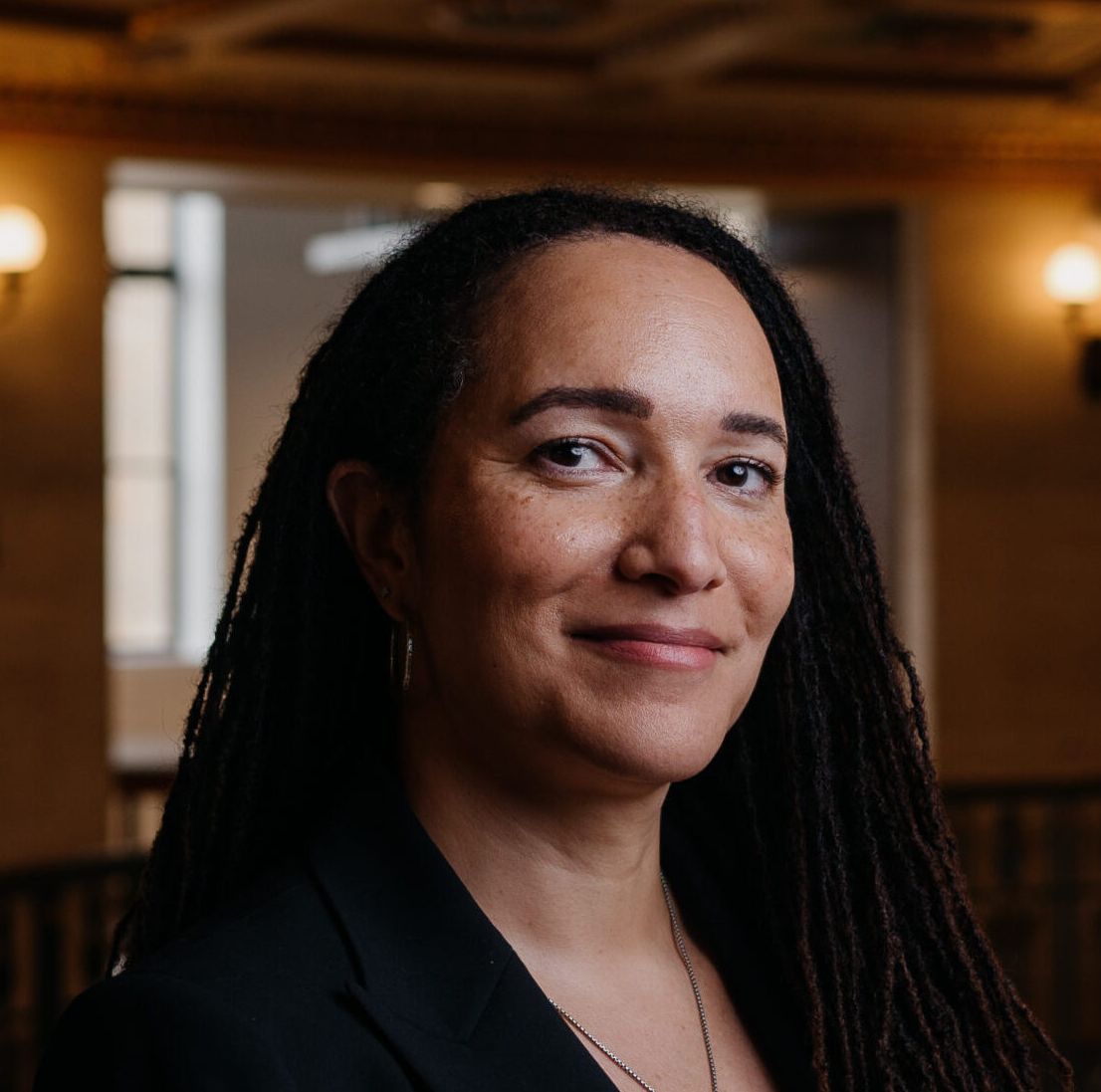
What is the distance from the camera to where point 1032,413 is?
321 inches

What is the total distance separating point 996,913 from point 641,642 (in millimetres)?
6586

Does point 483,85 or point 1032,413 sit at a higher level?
point 483,85

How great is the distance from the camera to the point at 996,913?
7516 millimetres

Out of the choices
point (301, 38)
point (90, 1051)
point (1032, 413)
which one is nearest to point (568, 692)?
point (90, 1051)

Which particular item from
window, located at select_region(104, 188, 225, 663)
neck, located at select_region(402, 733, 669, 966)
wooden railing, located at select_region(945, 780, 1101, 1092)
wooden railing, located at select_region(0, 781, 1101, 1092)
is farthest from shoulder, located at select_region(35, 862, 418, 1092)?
window, located at select_region(104, 188, 225, 663)

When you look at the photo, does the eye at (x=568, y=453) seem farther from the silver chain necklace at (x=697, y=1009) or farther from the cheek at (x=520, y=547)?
the silver chain necklace at (x=697, y=1009)

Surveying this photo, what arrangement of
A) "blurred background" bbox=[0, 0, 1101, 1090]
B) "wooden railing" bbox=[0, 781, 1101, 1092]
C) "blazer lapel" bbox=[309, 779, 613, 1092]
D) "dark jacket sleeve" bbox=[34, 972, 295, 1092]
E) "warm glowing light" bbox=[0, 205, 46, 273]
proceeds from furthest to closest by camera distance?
"warm glowing light" bbox=[0, 205, 46, 273], "blurred background" bbox=[0, 0, 1101, 1090], "wooden railing" bbox=[0, 781, 1101, 1092], "blazer lapel" bbox=[309, 779, 613, 1092], "dark jacket sleeve" bbox=[34, 972, 295, 1092]

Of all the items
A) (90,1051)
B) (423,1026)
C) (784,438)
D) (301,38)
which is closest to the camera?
(90,1051)

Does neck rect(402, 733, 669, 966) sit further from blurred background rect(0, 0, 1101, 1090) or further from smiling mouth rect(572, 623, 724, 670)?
blurred background rect(0, 0, 1101, 1090)

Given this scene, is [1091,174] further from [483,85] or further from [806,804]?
[806,804]

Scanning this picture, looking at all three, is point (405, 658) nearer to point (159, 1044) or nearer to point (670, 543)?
point (670, 543)

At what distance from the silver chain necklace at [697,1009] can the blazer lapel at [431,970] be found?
5 centimetres

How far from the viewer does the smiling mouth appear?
4.47 ft

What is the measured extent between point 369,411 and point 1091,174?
24.0 ft
